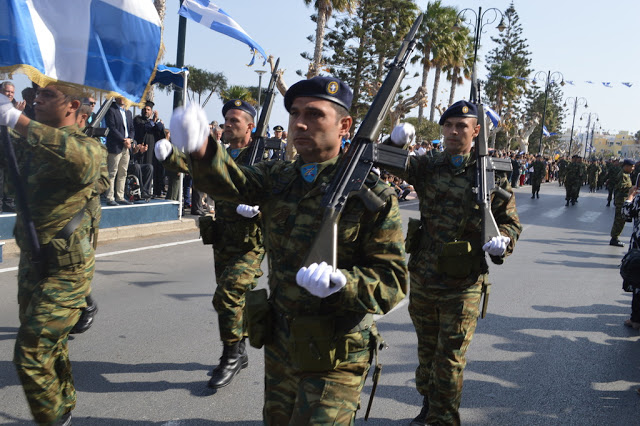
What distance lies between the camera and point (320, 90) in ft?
8.03

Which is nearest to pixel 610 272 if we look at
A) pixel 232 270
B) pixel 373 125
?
pixel 232 270

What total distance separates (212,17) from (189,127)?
812 cm

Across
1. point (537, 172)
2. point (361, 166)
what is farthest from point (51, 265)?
point (537, 172)

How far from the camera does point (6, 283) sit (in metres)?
6.44

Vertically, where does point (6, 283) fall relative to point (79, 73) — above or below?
below

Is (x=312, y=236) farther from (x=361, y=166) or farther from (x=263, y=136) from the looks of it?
(x=263, y=136)

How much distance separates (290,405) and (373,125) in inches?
48.7

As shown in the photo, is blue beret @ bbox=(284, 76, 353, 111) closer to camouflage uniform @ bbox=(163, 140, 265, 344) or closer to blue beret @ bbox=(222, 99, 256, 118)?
camouflage uniform @ bbox=(163, 140, 265, 344)

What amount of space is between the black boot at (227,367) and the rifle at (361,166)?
2.31 metres

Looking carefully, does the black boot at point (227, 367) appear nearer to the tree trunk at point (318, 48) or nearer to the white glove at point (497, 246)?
the white glove at point (497, 246)

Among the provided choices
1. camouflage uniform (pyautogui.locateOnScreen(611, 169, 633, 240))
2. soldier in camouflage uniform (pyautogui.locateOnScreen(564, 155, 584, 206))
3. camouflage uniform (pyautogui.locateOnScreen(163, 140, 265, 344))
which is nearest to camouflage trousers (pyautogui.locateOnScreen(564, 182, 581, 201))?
soldier in camouflage uniform (pyautogui.locateOnScreen(564, 155, 584, 206))

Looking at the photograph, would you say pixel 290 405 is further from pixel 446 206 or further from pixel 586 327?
pixel 586 327

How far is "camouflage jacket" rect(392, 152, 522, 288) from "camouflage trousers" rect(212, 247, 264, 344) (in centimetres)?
123

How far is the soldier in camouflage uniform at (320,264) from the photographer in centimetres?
224
